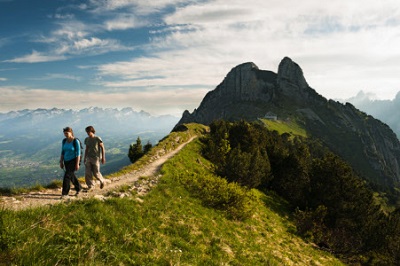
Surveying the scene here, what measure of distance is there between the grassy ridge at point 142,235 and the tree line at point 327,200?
8565 mm

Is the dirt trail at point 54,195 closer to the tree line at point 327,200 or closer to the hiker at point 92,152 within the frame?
the hiker at point 92,152

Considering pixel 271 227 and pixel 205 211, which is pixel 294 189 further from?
pixel 205 211

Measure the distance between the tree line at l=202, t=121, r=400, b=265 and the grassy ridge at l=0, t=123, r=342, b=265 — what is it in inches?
337

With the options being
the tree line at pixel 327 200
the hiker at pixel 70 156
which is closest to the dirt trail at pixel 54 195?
the hiker at pixel 70 156

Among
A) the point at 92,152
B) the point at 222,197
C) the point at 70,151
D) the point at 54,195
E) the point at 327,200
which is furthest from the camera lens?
the point at 327,200

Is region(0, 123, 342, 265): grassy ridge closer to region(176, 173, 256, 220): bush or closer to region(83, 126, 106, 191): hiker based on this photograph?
region(176, 173, 256, 220): bush

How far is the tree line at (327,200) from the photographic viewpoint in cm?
2778

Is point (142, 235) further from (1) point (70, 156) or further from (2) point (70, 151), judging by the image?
(2) point (70, 151)

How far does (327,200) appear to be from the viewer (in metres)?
34.0

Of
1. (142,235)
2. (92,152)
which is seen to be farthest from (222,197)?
(142,235)

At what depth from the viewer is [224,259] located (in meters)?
11.5

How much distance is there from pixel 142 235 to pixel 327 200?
31258 mm

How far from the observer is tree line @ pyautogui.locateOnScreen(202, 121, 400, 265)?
27781 mm

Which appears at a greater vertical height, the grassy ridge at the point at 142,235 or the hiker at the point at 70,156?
the hiker at the point at 70,156
